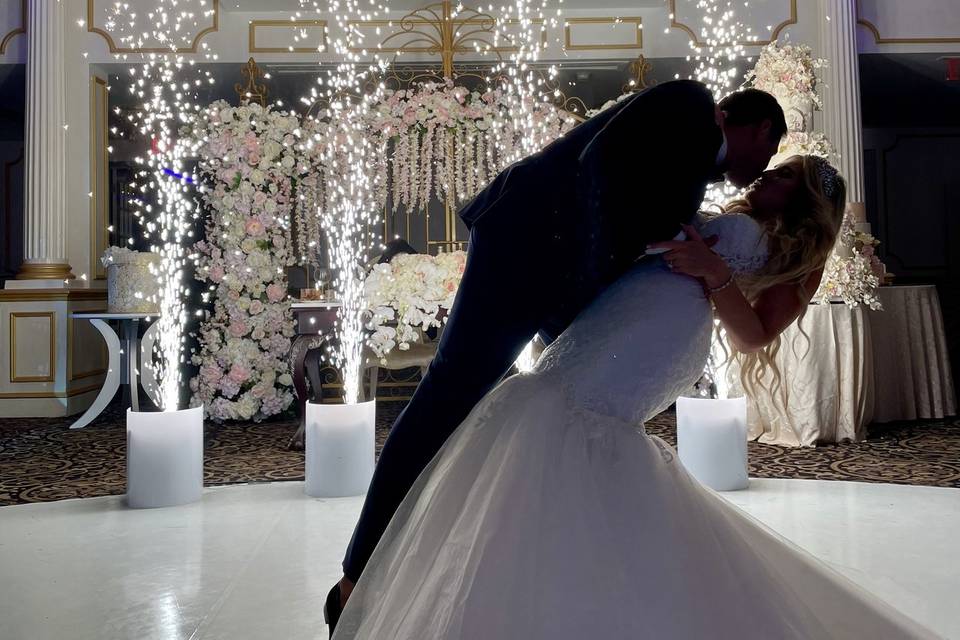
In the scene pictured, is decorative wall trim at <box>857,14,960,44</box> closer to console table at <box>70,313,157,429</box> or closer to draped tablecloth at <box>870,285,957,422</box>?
draped tablecloth at <box>870,285,957,422</box>

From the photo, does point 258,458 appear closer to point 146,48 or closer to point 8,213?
point 146,48

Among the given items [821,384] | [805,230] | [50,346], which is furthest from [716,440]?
[50,346]

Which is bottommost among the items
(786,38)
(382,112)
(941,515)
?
(941,515)

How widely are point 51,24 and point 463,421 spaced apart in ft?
19.1

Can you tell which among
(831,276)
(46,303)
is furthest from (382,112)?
(46,303)

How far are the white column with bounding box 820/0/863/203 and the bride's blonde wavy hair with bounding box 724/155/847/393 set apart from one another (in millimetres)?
4538

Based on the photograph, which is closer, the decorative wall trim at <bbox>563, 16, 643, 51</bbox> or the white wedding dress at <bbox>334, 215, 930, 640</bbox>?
the white wedding dress at <bbox>334, 215, 930, 640</bbox>

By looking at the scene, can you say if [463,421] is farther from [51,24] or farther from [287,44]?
[51,24]

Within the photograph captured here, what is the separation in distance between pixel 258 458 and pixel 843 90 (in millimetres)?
4714

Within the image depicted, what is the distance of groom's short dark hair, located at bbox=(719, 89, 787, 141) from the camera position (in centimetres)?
111

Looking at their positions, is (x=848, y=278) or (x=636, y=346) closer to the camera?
(x=636, y=346)

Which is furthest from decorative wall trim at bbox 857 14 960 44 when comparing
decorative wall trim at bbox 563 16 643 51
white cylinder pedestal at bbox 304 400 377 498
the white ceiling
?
white cylinder pedestal at bbox 304 400 377 498

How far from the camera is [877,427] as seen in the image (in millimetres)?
4246

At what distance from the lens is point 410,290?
3352mm
